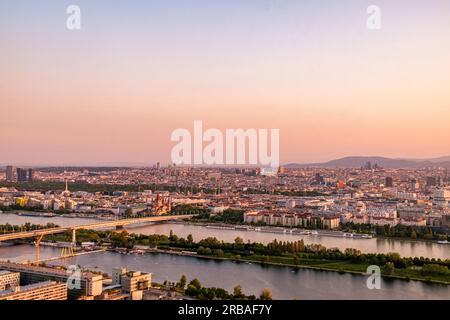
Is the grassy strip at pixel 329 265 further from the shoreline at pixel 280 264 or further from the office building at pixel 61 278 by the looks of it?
the office building at pixel 61 278

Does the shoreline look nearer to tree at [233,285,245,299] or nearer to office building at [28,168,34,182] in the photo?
tree at [233,285,245,299]

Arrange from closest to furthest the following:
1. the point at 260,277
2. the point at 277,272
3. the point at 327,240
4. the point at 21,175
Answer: the point at 260,277 < the point at 277,272 < the point at 327,240 < the point at 21,175

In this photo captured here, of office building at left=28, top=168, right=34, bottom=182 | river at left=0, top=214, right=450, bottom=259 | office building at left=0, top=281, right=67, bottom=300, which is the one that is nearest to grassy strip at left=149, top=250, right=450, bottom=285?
river at left=0, top=214, right=450, bottom=259

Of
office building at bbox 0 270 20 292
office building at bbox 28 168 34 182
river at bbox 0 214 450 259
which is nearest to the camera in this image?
office building at bbox 0 270 20 292

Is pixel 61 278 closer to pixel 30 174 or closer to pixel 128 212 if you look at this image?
pixel 128 212

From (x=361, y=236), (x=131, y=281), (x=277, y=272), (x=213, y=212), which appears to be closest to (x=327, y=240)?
(x=361, y=236)

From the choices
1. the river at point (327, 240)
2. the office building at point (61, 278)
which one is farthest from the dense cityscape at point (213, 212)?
the river at point (327, 240)
